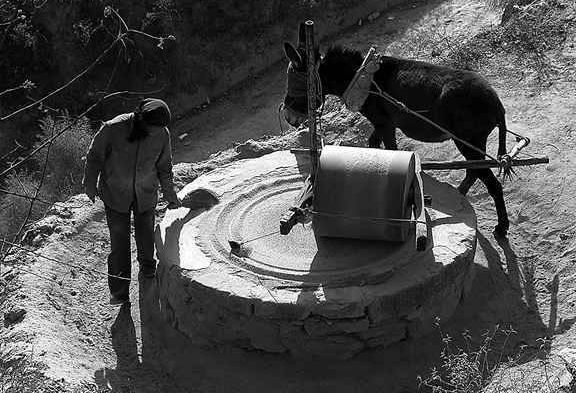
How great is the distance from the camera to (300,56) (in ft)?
20.5

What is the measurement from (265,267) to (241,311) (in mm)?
402

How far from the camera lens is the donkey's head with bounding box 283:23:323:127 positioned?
614 cm

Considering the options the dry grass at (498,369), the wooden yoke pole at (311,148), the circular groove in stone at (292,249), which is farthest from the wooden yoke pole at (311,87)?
the dry grass at (498,369)

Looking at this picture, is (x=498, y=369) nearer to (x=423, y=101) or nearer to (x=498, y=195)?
(x=498, y=195)

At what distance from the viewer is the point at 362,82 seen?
6480 millimetres

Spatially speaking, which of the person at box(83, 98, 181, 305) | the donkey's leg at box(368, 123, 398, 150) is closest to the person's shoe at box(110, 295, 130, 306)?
the person at box(83, 98, 181, 305)

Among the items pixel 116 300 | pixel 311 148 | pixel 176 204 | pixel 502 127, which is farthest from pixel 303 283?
pixel 502 127

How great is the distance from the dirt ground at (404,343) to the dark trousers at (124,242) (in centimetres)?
25

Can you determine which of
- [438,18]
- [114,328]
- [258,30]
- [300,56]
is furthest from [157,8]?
[114,328]

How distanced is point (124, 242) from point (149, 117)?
3.49 ft

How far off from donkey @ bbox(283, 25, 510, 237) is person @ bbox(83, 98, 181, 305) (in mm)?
1330

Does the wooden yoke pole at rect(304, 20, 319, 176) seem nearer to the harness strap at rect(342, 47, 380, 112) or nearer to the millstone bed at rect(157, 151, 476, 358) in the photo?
the millstone bed at rect(157, 151, 476, 358)

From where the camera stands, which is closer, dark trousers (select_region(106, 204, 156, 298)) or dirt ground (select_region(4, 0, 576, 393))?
dirt ground (select_region(4, 0, 576, 393))

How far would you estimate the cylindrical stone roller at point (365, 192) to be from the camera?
527 centimetres
